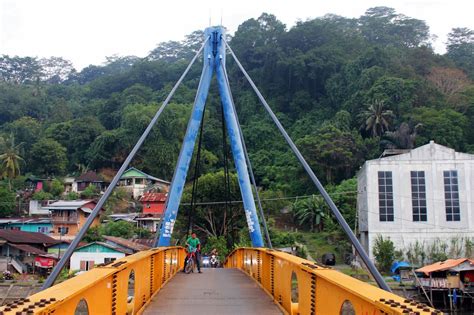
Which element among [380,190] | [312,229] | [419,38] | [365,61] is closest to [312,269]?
[380,190]

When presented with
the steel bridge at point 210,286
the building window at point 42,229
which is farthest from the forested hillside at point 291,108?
the steel bridge at point 210,286

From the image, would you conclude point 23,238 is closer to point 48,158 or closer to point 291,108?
point 48,158

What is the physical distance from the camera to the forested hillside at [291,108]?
51375 mm

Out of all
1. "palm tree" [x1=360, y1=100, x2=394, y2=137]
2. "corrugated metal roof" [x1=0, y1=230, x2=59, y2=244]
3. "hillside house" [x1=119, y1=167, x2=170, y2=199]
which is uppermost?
"palm tree" [x1=360, y1=100, x2=394, y2=137]

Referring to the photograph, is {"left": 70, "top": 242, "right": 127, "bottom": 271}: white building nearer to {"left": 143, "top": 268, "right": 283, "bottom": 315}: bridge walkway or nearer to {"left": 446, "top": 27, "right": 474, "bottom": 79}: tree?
{"left": 143, "top": 268, "right": 283, "bottom": 315}: bridge walkway

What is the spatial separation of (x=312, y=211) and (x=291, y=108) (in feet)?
82.8

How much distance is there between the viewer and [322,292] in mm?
4660

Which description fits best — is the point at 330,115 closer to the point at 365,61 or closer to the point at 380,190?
the point at 365,61

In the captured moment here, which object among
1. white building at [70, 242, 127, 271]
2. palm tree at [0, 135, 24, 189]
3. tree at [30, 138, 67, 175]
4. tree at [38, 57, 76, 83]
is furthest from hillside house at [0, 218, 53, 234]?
tree at [38, 57, 76, 83]

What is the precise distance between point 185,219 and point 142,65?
57427 mm

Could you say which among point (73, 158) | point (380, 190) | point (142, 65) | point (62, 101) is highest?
point (142, 65)

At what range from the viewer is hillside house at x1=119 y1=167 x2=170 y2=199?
189ft

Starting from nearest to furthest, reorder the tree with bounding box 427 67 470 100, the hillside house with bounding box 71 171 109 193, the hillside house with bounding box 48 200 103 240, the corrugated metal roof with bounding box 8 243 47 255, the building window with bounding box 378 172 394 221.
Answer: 1. the building window with bounding box 378 172 394 221
2. the corrugated metal roof with bounding box 8 243 47 255
3. the hillside house with bounding box 48 200 103 240
4. the tree with bounding box 427 67 470 100
5. the hillside house with bounding box 71 171 109 193

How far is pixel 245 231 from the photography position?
35.8 m
